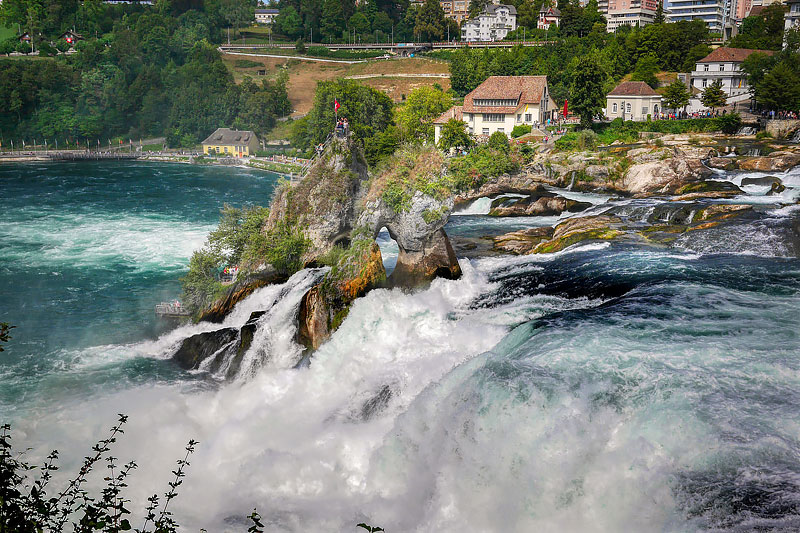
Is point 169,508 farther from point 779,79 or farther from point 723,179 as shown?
point 779,79

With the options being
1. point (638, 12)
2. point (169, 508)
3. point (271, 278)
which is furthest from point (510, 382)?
point (638, 12)

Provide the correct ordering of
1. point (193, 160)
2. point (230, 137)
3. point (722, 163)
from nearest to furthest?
point (722, 163) → point (193, 160) → point (230, 137)

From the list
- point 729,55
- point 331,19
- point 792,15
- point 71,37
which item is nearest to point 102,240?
point 729,55

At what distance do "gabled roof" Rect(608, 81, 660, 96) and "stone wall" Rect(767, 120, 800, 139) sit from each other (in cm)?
1793

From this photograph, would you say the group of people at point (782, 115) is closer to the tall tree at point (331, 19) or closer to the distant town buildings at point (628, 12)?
the distant town buildings at point (628, 12)

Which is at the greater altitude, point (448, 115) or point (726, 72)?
point (726, 72)

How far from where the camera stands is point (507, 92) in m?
88.2

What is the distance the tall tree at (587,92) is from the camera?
3162 inches

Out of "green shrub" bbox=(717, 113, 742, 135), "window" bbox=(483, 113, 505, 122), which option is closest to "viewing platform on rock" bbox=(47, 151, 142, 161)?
"window" bbox=(483, 113, 505, 122)

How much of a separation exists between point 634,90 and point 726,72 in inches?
610

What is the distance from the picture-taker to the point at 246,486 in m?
21.8

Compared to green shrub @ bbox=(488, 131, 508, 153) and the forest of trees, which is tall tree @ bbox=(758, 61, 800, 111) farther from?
the forest of trees

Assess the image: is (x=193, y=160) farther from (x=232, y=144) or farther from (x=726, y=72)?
(x=726, y=72)

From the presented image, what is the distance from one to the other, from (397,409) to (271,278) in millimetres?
12931
